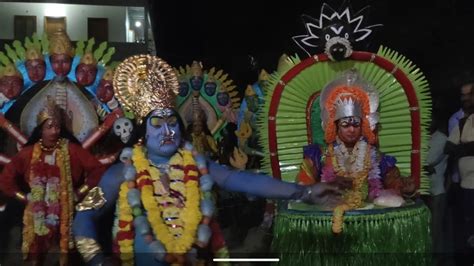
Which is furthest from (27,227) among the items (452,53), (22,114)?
(452,53)

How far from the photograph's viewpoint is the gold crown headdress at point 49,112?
3.47m

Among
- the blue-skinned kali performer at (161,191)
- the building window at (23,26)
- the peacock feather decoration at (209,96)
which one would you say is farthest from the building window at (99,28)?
the blue-skinned kali performer at (161,191)

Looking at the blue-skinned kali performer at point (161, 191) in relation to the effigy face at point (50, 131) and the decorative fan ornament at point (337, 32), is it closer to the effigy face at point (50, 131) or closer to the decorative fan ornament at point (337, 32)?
the effigy face at point (50, 131)

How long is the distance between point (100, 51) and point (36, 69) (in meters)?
0.34

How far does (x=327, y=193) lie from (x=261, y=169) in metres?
0.92

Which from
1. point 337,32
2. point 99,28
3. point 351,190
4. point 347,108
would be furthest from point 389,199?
point 99,28

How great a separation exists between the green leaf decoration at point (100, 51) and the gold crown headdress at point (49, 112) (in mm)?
312

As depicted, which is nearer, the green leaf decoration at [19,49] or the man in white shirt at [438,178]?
the green leaf decoration at [19,49]

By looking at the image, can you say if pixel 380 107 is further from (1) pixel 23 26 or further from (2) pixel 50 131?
(1) pixel 23 26

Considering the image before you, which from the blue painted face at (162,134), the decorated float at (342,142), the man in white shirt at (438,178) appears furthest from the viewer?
the man in white shirt at (438,178)

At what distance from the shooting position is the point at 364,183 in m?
3.33

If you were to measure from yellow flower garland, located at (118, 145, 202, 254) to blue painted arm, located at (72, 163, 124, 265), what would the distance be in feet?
0.16

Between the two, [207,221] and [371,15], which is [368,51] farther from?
[207,221]

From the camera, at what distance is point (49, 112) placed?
137 inches
